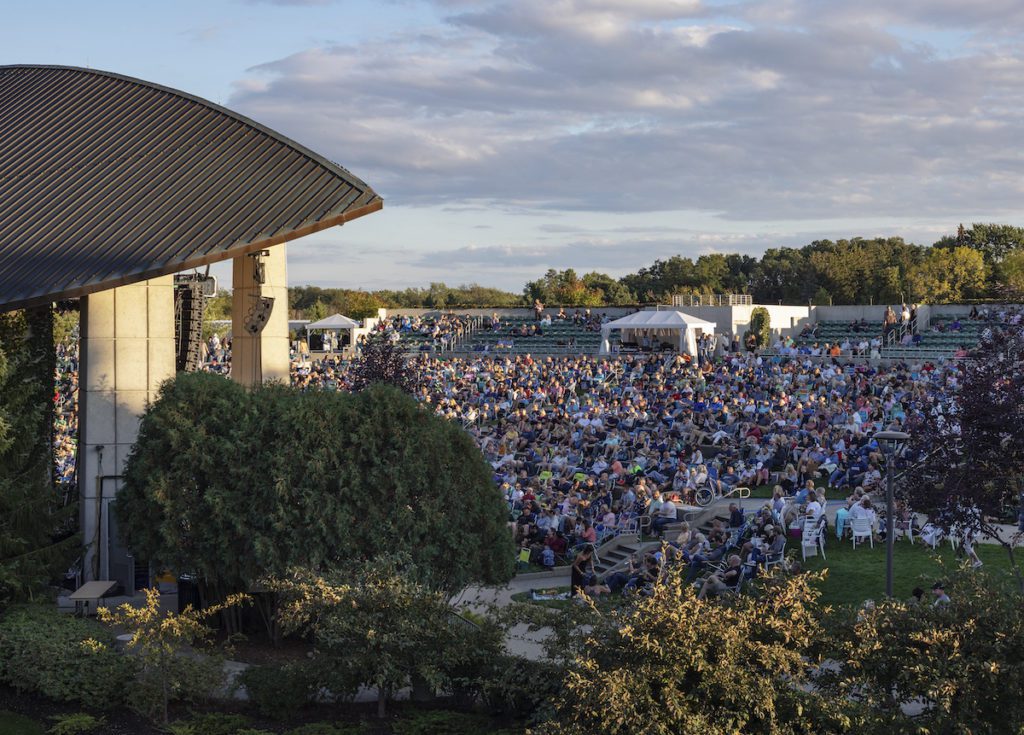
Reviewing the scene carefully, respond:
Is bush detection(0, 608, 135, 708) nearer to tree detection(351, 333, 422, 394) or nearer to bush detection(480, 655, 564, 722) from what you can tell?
bush detection(480, 655, 564, 722)

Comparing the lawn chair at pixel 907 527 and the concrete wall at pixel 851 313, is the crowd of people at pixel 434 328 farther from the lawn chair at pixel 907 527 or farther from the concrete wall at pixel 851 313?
the lawn chair at pixel 907 527

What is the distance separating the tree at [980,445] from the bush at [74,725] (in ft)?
34.3

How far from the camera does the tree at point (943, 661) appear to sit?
30.1 ft

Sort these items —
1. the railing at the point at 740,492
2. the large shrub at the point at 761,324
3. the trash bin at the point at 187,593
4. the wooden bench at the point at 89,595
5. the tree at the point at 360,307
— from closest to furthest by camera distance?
the wooden bench at the point at 89,595
the trash bin at the point at 187,593
the railing at the point at 740,492
the large shrub at the point at 761,324
the tree at the point at 360,307

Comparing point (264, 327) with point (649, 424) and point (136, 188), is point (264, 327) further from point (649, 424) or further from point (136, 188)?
point (649, 424)

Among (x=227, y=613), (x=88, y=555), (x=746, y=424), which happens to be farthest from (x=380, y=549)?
(x=746, y=424)

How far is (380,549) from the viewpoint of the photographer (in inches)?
624

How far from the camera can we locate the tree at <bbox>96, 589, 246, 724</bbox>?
1257 cm

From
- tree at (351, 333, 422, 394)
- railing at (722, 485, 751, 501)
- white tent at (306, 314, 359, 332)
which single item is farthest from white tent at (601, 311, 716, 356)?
Answer: railing at (722, 485, 751, 501)

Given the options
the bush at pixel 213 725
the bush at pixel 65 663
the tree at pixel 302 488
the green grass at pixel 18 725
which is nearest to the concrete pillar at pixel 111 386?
the tree at pixel 302 488

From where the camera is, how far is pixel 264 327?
20844 mm

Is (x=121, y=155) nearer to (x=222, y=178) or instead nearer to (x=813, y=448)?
(x=222, y=178)

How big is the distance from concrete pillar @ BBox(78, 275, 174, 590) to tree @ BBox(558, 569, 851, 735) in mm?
11343

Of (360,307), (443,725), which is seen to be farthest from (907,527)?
(360,307)
